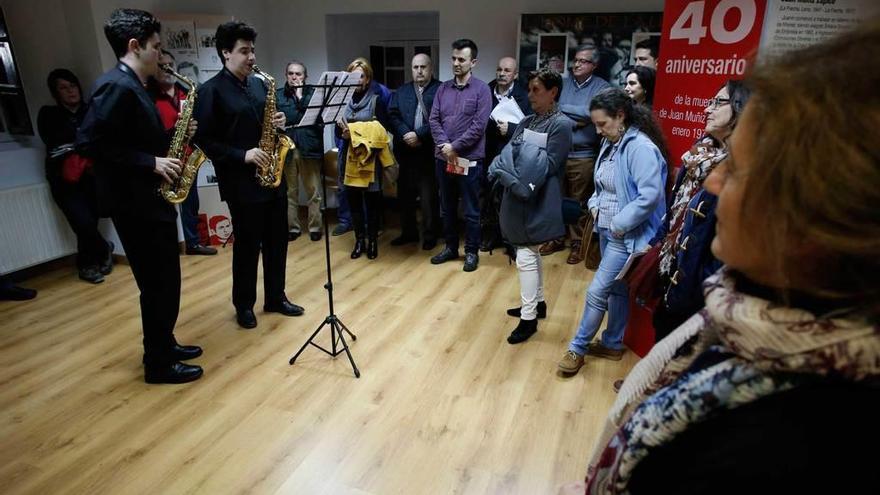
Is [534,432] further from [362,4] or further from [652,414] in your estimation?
[362,4]

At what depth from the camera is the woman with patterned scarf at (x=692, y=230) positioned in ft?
5.69

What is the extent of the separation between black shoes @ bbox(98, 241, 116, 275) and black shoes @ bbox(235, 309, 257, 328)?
1.67 m

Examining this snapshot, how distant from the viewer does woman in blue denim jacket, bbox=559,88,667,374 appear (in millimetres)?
2311

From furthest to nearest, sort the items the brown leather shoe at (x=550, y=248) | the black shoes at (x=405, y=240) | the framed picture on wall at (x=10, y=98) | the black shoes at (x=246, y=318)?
the black shoes at (x=405, y=240) → the brown leather shoe at (x=550, y=248) → the framed picture on wall at (x=10, y=98) → the black shoes at (x=246, y=318)

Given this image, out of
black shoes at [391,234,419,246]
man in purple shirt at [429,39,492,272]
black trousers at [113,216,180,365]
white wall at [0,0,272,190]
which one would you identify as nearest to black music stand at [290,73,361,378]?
black trousers at [113,216,180,365]

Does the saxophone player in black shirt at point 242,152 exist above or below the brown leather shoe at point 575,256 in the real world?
above

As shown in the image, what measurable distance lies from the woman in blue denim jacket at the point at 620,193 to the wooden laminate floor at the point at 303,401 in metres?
0.40

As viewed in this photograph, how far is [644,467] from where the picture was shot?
66cm

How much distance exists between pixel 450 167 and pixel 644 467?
3657mm

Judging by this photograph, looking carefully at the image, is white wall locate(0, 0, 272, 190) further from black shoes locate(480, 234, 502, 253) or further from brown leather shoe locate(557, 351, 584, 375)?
brown leather shoe locate(557, 351, 584, 375)

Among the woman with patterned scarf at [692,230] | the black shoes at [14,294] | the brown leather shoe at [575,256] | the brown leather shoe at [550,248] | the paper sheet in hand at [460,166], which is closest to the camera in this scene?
the woman with patterned scarf at [692,230]

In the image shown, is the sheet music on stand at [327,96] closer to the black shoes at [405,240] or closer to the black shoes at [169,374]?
the black shoes at [169,374]

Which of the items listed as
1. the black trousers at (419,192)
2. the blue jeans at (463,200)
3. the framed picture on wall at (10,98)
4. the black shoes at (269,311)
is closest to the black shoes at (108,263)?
the framed picture on wall at (10,98)

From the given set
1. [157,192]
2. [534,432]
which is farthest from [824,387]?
[157,192]
